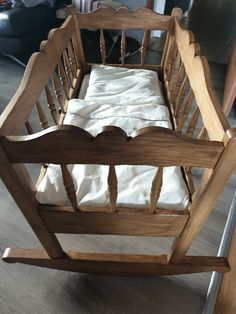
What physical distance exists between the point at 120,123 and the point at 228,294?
0.77 metres

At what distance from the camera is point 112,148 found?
1.81ft

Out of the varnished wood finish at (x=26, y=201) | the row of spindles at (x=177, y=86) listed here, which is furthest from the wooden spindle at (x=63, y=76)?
the varnished wood finish at (x=26, y=201)

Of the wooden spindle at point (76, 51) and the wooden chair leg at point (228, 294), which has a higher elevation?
the wooden spindle at point (76, 51)

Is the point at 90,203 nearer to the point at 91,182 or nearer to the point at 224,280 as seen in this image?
A: the point at 91,182

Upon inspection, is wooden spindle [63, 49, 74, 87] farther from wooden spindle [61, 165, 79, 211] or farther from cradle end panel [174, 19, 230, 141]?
wooden spindle [61, 165, 79, 211]

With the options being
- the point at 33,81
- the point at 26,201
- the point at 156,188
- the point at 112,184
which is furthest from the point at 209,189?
the point at 33,81

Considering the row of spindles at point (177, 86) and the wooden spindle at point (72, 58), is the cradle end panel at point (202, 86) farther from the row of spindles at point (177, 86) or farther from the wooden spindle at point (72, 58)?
the wooden spindle at point (72, 58)

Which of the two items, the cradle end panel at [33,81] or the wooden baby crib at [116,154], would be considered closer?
the wooden baby crib at [116,154]

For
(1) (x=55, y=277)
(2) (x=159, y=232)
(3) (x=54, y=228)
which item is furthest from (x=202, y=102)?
(1) (x=55, y=277)

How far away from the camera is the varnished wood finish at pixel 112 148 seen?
0.53 metres

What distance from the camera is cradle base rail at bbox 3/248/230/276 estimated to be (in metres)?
1.00

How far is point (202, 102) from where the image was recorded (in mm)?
794

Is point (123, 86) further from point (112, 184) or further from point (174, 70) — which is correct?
point (112, 184)

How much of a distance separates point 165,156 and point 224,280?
78 centimetres
